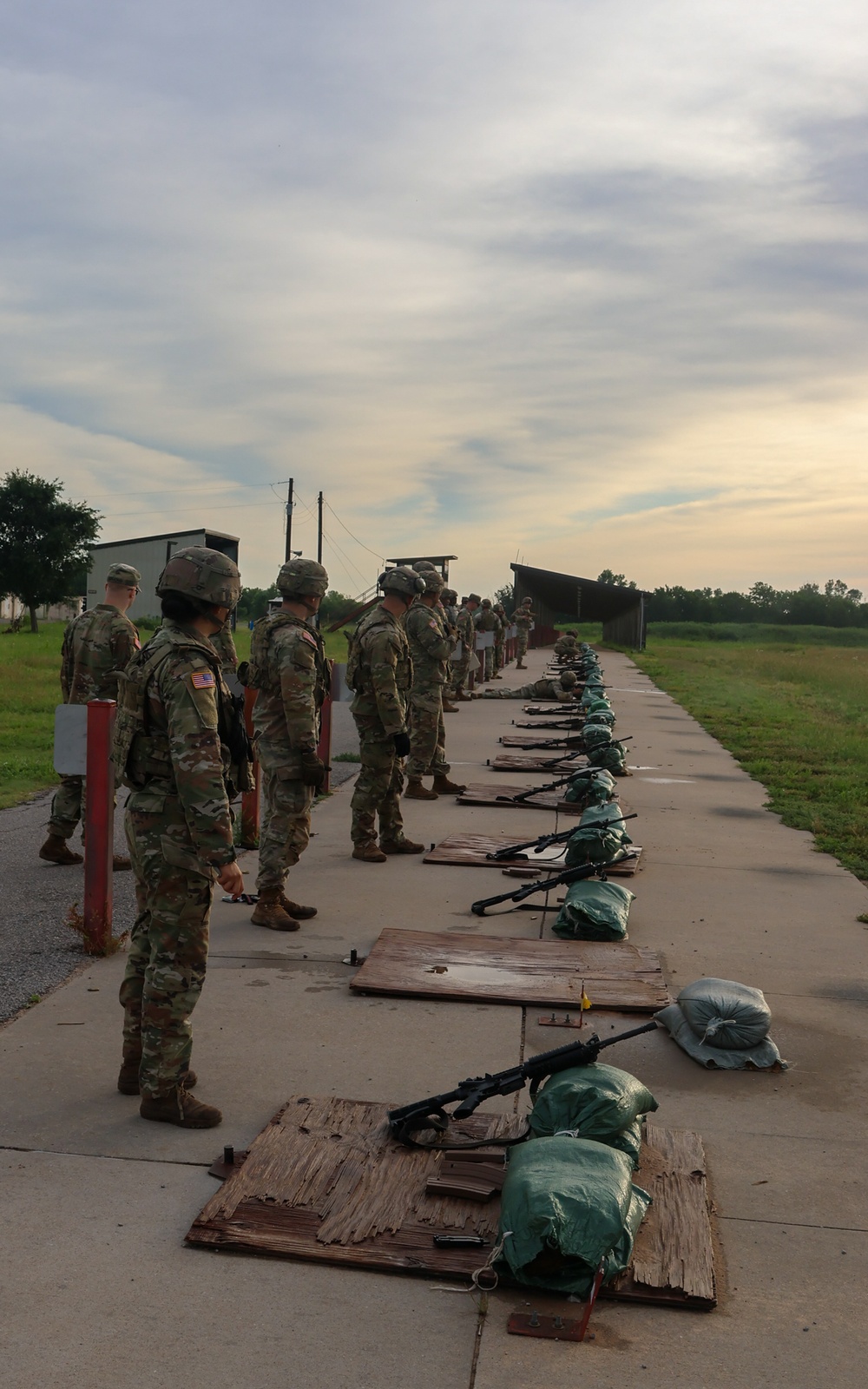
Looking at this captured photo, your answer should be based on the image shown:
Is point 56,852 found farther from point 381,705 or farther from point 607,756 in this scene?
point 607,756

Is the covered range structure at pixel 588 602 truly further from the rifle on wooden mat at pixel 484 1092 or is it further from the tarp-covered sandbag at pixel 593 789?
the rifle on wooden mat at pixel 484 1092

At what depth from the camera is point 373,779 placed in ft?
28.5

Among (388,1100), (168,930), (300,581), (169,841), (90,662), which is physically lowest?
(388,1100)

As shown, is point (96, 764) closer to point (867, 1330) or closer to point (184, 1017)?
point (184, 1017)

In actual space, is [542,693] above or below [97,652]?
below

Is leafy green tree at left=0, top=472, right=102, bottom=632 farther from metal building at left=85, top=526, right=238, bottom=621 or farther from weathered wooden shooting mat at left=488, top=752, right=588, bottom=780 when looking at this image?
weathered wooden shooting mat at left=488, top=752, right=588, bottom=780

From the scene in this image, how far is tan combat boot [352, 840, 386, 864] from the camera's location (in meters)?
8.90

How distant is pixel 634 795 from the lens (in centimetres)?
1273

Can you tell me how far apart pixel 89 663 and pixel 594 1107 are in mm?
5500

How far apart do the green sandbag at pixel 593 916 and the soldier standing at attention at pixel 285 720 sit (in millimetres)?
1567

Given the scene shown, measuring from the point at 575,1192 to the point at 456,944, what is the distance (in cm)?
327

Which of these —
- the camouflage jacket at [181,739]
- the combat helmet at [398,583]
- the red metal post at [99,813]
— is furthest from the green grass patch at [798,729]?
the camouflage jacket at [181,739]

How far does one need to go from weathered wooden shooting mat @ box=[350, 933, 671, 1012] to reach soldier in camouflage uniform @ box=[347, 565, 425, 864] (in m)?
1.94

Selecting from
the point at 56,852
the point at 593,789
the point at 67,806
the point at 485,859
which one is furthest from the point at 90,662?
the point at 593,789
